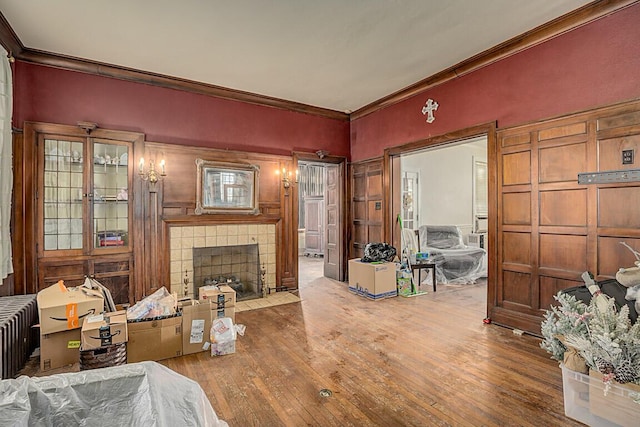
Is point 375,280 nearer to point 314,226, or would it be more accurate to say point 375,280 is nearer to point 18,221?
point 18,221

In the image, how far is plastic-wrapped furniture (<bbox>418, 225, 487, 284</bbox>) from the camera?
19.0 ft

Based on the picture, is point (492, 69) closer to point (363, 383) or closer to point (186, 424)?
point (363, 383)

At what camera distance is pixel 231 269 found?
494 centimetres

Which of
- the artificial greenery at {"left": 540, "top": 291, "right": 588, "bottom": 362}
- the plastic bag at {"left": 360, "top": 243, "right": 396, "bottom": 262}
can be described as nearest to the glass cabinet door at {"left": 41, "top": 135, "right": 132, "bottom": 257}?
the plastic bag at {"left": 360, "top": 243, "right": 396, "bottom": 262}

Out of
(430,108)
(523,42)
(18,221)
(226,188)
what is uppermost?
(523,42)

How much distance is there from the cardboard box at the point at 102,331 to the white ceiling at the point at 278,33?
2728 millimetres

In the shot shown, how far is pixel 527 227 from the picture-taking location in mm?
3406

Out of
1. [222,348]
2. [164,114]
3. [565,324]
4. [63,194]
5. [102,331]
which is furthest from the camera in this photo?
[164,114]

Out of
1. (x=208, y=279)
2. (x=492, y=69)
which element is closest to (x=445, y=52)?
(x=492, y=69)

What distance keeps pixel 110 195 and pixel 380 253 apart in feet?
12.4

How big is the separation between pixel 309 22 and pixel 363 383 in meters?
3.23

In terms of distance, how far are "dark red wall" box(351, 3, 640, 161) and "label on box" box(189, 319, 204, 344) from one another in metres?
3.74

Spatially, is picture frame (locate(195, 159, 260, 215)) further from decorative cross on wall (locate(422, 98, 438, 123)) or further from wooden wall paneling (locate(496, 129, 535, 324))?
wooden wall paneling (locate(496, 129, 535, 324))

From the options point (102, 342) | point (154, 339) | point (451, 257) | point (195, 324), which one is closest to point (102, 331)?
point (102, 342)
